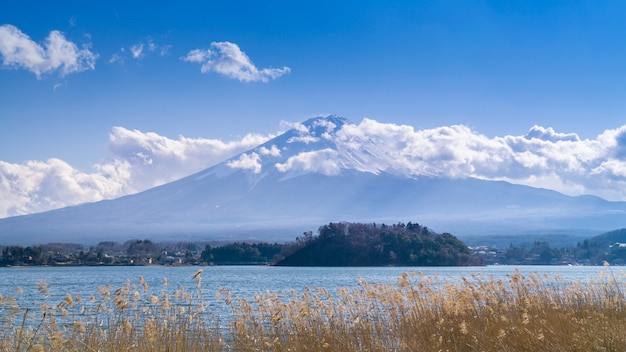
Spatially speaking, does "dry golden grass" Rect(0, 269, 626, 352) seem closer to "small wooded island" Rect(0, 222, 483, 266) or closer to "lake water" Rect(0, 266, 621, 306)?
"lake water" Rect(0, 266, 621, 306)

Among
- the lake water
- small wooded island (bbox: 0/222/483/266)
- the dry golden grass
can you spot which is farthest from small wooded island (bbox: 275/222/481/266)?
the dry golden grass

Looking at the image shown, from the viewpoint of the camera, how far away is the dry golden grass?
8.66m

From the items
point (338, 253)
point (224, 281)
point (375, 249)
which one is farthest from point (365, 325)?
point (338, 253)

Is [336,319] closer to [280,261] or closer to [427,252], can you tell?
[427,252]

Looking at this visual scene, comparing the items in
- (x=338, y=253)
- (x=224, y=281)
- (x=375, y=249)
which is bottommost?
(x=224, y=281)

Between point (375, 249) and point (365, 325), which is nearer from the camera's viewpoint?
point (365, 325)

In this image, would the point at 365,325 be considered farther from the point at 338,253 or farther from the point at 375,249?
the point at 338,253

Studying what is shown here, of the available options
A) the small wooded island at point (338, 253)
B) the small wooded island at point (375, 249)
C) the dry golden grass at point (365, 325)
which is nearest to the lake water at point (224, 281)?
the dry golden grass at point (365, 325)

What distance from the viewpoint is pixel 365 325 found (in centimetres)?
1047

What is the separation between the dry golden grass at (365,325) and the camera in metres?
8.66

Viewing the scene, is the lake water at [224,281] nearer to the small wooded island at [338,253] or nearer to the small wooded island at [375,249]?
the small wooded island at [338,253]

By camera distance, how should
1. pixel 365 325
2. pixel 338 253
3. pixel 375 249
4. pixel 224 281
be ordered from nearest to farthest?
1. pixel 365 325
2. pixel 224 281
3. pixel 375 249
4. pixel 338 253

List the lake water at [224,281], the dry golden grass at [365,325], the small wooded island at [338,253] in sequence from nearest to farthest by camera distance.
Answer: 1. the dry golden grass at [365,325]
2. the lake water at [224,281]
3. the small wooded island at [338,253]

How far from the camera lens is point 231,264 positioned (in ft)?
252
